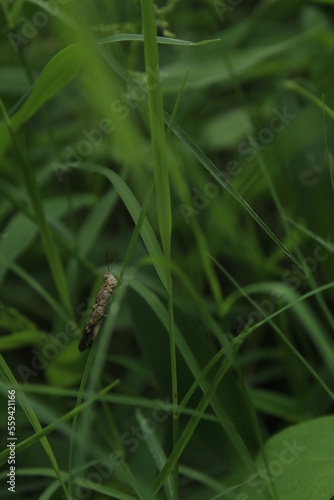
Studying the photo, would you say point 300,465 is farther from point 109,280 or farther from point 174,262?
point 174,262

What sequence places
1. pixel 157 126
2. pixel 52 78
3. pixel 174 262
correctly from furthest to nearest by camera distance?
pixel 174 262 → pixel 52 78 → pixel 157 126

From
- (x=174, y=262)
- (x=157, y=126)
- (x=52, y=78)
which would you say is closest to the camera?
(x=157, y=126)

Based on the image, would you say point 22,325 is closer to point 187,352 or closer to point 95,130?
point 187,352

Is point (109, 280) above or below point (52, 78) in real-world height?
below

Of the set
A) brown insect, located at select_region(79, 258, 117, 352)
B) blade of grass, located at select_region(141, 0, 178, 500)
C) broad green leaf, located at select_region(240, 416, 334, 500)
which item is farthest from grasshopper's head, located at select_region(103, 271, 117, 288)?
broad green leaf, located at select_region(240, 416, 334, 500)

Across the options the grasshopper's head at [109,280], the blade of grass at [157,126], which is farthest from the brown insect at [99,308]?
the blade of grass at [157,126]

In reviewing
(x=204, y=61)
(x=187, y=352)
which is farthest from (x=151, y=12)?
(x=204, y=61)

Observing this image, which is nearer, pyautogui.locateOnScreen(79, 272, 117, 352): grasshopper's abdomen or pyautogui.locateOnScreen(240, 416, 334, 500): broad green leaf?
pyautogui.locateOnScreen(240, 416, 334, 500): broad green leaf

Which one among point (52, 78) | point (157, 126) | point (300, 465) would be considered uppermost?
point (52, 78)

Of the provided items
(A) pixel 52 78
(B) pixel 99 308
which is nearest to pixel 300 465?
(B) pixel 99 308

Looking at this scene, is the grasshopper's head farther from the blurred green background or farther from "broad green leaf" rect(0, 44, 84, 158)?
"broad green leaf" rect(0, 44, 84, 158)

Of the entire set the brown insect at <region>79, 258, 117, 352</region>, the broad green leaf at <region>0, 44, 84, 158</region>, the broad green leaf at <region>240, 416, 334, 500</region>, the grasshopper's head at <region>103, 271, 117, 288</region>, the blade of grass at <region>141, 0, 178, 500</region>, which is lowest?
the broad green leaf at <region>240, 416, 334, 500</region>
